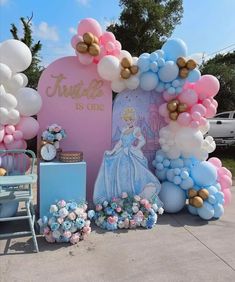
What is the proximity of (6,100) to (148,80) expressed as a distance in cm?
183

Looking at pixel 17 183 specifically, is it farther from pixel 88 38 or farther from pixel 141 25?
pixel 141 25

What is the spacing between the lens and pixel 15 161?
397 cm

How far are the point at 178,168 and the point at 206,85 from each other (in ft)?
4.02

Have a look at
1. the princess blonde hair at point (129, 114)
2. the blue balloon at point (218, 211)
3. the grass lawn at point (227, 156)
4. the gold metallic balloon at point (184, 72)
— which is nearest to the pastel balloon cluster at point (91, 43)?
the princess blonde hair at point (129, 114)

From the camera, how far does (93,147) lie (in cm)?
450

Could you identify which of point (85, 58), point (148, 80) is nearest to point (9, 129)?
point (85, 58)

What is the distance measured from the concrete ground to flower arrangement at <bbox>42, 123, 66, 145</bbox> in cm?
115

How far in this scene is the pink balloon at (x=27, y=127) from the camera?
3934 mm

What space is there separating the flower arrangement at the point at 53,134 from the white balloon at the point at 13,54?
834 millimetres

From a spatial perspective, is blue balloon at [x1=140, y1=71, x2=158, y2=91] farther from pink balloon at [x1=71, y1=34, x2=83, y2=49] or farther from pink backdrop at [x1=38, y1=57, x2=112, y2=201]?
pink balloon at [x1=71, y1=34, x2=83, y2=49]

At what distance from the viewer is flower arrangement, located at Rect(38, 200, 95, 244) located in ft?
11.0

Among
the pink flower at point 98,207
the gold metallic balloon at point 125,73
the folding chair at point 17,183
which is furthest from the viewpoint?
the gold metallic balloon at point 125,73

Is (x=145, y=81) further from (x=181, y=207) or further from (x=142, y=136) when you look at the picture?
(x=181, y=207)

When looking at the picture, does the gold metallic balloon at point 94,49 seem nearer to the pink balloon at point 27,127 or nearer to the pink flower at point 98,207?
the pink balloon at point 27,127
